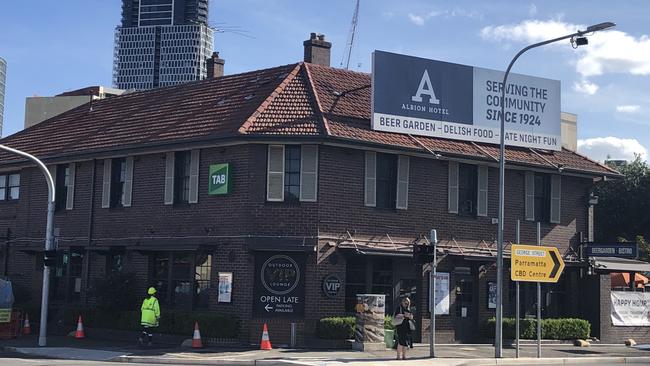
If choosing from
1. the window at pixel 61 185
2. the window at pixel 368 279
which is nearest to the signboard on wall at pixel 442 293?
the window at pixel 368 279

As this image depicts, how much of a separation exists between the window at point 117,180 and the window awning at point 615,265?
57.9ft

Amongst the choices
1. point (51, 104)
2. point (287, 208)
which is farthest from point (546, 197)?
point (51, 104)

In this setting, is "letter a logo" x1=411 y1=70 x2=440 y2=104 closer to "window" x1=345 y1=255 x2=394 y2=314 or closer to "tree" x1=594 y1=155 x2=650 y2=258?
"window" x1=345 y1=255 x2=394 y2=314

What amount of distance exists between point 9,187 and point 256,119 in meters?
14.4

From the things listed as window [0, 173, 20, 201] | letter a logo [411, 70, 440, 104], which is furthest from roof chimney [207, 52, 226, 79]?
letter a logo [411, 70, 440, 104]

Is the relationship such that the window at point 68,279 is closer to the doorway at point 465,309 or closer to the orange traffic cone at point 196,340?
the orange traffic cone at point 196,340

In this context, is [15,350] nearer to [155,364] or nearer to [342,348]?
[155,364]

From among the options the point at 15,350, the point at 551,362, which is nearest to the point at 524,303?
the point at 551,362

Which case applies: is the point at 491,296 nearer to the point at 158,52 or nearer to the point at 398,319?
the point at 398,319

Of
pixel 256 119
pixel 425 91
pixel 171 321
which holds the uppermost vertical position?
pixel 425 91

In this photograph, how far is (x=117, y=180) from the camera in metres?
30.8

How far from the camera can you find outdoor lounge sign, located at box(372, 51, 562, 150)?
91.6ft

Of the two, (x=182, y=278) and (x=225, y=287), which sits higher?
(x=182, y=278)

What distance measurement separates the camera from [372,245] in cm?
2681
